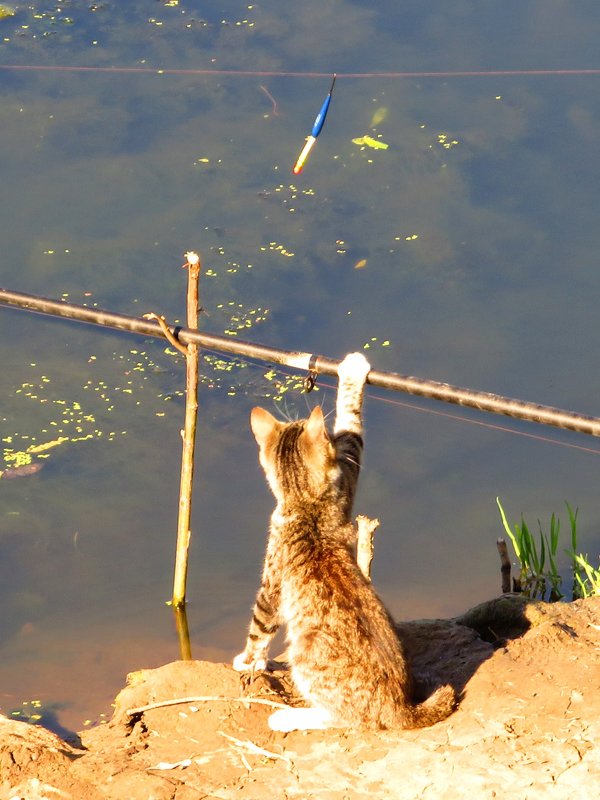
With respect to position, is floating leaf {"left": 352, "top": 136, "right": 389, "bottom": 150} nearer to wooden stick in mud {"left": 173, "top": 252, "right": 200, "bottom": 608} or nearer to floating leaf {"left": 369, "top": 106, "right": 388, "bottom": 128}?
floating leaf {"left": 369, "top": 106, "right": 388, "bottom": 128}

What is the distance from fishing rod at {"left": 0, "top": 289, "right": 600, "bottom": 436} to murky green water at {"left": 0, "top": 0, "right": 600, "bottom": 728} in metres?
2.06

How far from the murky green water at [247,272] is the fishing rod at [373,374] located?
2058mm

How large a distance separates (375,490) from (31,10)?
654 centimetres

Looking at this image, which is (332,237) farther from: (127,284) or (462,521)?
(462,521)

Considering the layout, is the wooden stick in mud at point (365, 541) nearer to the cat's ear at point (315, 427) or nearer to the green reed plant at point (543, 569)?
the cat's ear at point (315, 427)

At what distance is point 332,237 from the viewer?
824 centimetres

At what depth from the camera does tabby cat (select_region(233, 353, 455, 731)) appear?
3.83m

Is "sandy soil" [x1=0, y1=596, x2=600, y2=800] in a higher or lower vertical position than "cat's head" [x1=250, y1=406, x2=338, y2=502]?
lower

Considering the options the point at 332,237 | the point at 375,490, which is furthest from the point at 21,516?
the point at 332,237

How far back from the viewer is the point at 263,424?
4332 mm

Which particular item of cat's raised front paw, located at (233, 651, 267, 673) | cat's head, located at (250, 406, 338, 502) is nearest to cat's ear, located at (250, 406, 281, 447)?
cat's head, located at (250, 406, 338, 502)

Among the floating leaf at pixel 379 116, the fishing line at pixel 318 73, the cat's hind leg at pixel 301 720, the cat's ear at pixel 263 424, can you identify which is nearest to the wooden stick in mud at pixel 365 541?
the cat's ear at pixel 263 424

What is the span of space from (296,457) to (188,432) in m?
0.87

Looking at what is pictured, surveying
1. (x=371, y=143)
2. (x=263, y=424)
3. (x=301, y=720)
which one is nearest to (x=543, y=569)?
(x=263, y=424)
